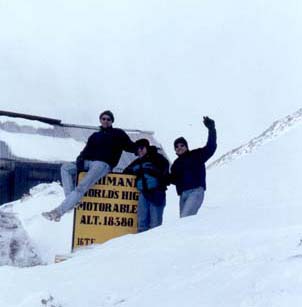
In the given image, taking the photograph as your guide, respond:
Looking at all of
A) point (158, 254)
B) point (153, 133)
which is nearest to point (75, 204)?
point (158, 254)

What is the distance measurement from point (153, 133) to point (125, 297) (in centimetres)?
2390

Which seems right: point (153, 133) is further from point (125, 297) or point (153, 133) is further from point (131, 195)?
point (125, 297)

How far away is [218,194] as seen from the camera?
22.7 meters

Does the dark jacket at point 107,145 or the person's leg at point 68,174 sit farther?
the person's leg at point 68,174

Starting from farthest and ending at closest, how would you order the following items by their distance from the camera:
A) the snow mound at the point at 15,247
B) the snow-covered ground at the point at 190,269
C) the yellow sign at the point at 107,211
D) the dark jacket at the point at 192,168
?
the snow mound at the point at 15,247 < the yellow sign at the point at 107,211 < the dark jacket at the point at 192,168 < the snow-covered ground at the point at 190,269

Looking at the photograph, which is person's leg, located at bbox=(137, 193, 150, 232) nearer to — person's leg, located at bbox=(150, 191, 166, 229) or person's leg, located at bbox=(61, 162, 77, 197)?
person's leg, located at bbox=(150, 191, 166, 229)

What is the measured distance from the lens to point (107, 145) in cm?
1168

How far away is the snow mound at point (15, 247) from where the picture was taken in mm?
13766

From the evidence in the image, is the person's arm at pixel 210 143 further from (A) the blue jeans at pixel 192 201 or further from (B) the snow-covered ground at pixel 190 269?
(B) the snow-covered ground at pixel 190 269

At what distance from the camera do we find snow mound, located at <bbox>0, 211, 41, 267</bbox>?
13.8 meters

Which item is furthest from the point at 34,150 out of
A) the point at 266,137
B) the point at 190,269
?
the point at 190,269

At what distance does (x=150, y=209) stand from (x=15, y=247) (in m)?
3.11

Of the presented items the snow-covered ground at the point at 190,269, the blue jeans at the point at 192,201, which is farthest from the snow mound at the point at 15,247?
the blue jeans at the point at 192,201

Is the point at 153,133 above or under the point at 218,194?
above
